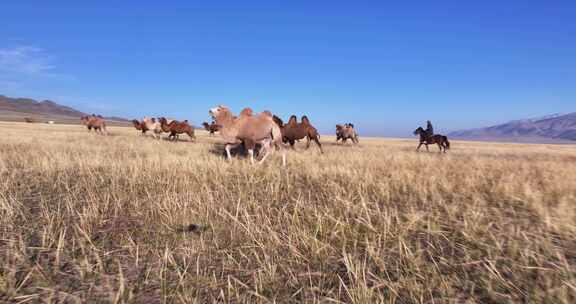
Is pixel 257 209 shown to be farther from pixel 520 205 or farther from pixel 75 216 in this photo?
pixel 520 205

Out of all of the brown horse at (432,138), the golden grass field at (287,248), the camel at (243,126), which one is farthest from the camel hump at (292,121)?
the brown horse at (432,138)

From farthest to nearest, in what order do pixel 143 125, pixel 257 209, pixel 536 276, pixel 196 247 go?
1. pixel 143 125
2. pixel 257 209
3. pixel 196 247
4. pixel 536 276

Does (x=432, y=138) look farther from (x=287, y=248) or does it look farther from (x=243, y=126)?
(x=287, y=248)

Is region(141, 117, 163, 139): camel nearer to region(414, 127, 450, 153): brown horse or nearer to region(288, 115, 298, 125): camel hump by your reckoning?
region(288, 115, 298, 125): camel hump

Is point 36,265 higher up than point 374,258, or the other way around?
point 374,258

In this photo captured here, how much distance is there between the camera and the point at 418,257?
245cm

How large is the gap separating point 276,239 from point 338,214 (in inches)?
47.6

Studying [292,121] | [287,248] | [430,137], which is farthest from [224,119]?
[430,137]

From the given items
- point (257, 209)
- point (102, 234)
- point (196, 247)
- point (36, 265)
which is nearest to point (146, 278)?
point (196, 247)

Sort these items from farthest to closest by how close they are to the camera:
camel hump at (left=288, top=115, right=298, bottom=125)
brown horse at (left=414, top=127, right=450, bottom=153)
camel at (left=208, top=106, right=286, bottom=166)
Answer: brown horse at (left=414, top=127, right=450, bottom=153), camel hump at (left=288, top=115, right=298, bottom=125), camel at (left=208, top=106, right=286, bottom=166)

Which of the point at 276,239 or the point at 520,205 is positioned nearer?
the point at 276,239

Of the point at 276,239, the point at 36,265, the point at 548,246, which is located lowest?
the point at 36,265

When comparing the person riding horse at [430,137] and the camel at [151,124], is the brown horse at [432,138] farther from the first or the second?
the camel at [151,124]

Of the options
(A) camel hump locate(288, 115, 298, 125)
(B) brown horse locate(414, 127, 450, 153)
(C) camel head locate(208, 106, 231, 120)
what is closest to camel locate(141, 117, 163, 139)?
(A) camel hump locate(288, 115, 298, 125)
